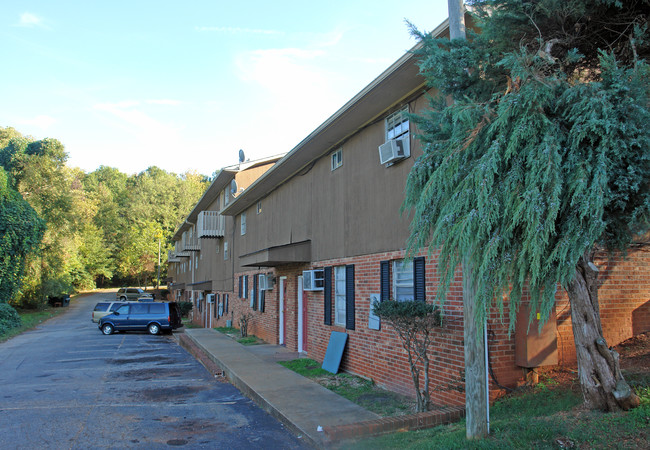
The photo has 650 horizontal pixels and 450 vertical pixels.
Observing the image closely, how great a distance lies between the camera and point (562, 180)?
375 cm

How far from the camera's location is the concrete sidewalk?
6.83 metres

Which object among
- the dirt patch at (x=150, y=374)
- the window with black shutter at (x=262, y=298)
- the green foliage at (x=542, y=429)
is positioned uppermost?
the window with black shutter at (x=262, y=298)

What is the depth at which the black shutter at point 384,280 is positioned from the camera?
8.88m

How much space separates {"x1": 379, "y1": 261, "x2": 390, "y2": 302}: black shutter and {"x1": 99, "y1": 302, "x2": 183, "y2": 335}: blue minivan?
18091 mm

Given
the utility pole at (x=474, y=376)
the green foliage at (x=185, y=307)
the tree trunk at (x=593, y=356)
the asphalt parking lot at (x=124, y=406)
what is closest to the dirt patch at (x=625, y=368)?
the tree trunk at (x=593, y=356)

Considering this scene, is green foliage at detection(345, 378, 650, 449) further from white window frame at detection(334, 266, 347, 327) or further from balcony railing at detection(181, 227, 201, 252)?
balcony railing at detection(181, 227, 201, 252)

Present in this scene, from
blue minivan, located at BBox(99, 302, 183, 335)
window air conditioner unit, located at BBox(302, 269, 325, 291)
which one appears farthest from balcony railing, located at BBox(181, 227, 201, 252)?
window air conditioner unit, located at BBox(302, 269, 325, 291)

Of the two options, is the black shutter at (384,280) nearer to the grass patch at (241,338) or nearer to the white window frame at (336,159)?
the white window frame at (336,159)

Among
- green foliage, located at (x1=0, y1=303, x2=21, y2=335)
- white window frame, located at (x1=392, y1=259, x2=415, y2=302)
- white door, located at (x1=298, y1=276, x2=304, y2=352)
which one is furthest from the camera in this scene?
green foliage, located at (x1=0, y1=303, x2=21, y2=335)

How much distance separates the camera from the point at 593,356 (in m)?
4.88

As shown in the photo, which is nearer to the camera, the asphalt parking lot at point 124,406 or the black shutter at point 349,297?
the asphalt parking lot at point 124,406

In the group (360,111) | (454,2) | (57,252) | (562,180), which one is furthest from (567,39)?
(57,252)

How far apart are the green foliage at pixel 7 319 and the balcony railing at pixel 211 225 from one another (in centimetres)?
1024

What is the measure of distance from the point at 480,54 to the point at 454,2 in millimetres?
964
